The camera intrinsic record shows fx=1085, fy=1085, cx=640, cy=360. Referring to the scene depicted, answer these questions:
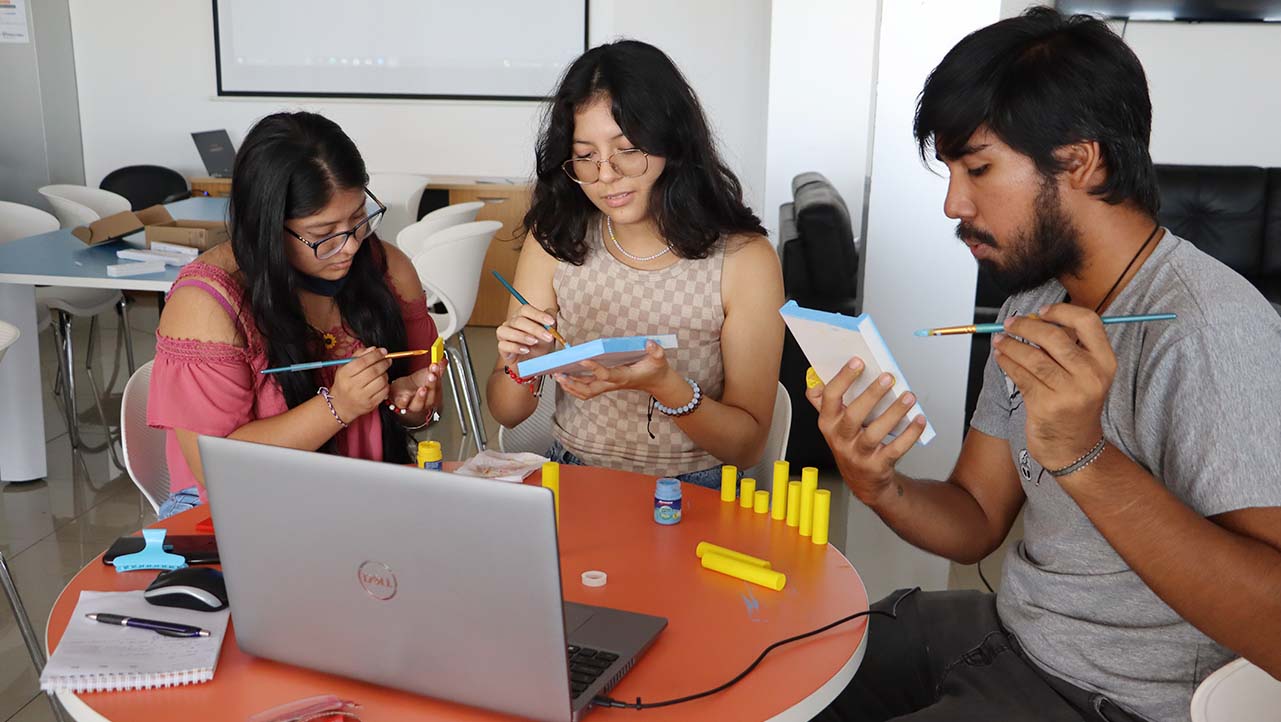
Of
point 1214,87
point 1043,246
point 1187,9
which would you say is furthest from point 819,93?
point 1043,246

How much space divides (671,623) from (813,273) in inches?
91.1

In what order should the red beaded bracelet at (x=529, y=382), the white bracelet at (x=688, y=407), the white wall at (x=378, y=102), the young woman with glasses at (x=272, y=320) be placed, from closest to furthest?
the young woman with glasses at (x=272, y=320)
the white bracelet at (x=688, y=407)
the red beaded bracelet at (x=529, y=382)
the white wall at (x=378, y=102)

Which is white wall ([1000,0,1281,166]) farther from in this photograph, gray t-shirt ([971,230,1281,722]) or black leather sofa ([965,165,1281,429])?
gray t-shirt ([971,230,1281,722])

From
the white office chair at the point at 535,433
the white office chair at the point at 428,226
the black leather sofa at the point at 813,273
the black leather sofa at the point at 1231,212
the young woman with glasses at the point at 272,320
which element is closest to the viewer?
the young woman with glasses at the point at 272,320

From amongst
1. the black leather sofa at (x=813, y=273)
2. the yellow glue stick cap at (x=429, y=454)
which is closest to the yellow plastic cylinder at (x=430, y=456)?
the yellow glue stick cap at (x=429, y=454)

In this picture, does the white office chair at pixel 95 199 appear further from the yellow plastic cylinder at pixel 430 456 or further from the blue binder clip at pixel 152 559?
the blue binder clip at pixel 152 559

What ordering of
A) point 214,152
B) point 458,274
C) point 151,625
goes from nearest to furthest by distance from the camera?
point 151,625 → point 458,274 → point 214,152

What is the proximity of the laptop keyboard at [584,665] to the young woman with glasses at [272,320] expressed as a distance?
72 centimetres

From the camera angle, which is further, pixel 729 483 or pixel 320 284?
pixel 320 284

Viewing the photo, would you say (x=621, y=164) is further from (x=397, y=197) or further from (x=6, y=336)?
(x=397, y=197)

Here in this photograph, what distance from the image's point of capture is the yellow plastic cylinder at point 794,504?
155 cm

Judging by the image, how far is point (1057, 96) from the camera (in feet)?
4.20

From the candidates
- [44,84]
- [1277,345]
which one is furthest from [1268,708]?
[44,84]

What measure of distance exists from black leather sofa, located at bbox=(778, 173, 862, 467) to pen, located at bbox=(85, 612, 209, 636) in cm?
231
